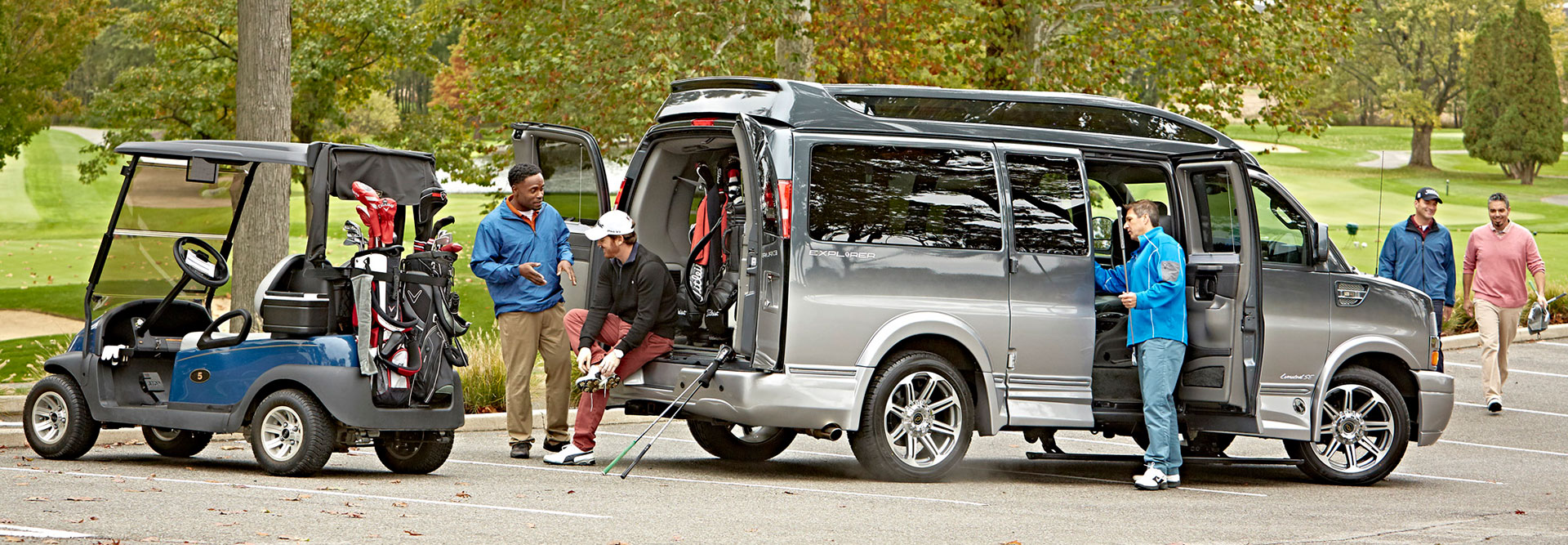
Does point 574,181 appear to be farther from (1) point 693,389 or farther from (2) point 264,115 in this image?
(2) point 264,115

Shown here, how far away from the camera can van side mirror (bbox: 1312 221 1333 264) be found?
378 inches

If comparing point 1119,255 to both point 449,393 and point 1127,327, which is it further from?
point 449,393

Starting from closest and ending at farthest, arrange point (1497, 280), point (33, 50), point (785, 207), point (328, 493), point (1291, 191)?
point (328, 493), point (785, 207), point (1497, 280), point (33, 50), point (1291, 191)

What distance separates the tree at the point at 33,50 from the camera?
98.8ft

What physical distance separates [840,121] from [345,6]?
24.8 m

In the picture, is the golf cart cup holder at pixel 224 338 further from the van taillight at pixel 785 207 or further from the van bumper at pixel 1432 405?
the van bumper at pixel 1432 405

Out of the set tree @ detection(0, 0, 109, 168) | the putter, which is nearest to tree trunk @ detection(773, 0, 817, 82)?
the putter

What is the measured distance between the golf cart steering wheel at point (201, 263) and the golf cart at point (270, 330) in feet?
0.05

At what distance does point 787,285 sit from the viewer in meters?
8.59

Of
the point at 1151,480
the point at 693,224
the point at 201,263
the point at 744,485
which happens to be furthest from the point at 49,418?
the point at 1151,480

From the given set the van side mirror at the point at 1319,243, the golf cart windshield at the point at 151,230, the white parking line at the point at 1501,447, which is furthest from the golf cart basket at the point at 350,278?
the white parking line at the point at 1501,447

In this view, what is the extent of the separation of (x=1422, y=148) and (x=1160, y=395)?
60383mm

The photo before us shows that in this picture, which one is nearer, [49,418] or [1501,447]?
[49,418]

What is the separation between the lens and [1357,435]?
9.99 metres
